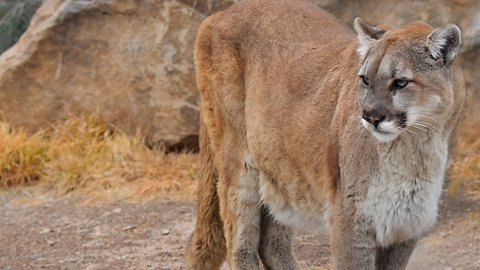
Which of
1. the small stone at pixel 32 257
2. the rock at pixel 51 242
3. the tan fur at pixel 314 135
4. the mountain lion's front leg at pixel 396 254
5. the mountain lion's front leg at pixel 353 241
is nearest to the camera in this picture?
the tan fur at pixel 314 135

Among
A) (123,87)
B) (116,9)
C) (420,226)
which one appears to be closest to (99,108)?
(123,87)

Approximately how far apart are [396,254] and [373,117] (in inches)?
33.0

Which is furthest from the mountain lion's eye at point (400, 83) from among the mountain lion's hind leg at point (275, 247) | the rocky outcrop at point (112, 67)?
the rocky outcrop at point (112, 67)

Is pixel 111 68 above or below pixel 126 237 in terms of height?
above

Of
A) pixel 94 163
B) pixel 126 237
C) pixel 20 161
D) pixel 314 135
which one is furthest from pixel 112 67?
pixel 314 135

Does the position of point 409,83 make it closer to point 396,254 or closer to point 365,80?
point 365,80

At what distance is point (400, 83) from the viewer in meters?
4.56

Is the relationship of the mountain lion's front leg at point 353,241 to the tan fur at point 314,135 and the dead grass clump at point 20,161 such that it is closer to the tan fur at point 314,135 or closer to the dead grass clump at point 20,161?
the tan fur at point 314,135

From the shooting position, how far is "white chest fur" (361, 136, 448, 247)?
15.6 feet

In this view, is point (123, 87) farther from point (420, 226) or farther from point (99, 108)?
point (420, 226)

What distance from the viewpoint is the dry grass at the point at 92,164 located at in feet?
27.4

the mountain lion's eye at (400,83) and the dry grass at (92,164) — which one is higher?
the mountain lion's eye at (400,83)

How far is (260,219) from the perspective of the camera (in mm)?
6000

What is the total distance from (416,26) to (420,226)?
0.90 meters
